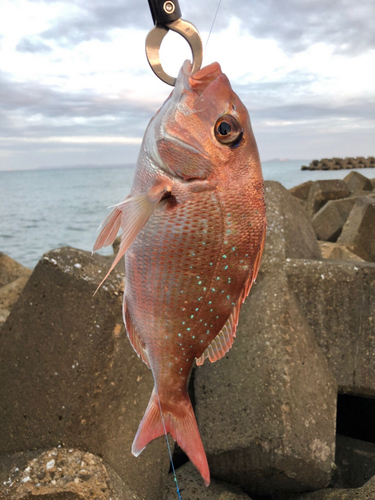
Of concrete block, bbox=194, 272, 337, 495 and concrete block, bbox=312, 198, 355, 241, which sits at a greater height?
concrete block, bbox=312, 198, 355, 241

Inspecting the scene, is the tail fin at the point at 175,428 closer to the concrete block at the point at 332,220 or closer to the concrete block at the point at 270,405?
the concrete block at the point at 270,405

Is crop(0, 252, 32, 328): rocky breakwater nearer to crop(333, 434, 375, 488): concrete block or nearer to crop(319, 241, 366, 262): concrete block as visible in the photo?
crop(333, 434, 375, 488): concrete block

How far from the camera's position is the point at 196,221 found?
1.38m

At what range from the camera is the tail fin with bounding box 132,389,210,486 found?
1.47m

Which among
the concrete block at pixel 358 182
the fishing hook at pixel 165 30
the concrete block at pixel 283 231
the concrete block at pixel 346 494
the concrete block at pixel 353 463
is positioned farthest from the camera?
the concrete block at pixel 358 182

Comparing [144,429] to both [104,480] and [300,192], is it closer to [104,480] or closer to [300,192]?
[104,480]

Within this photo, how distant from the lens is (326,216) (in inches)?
346

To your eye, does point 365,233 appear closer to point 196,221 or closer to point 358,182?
point 196,221

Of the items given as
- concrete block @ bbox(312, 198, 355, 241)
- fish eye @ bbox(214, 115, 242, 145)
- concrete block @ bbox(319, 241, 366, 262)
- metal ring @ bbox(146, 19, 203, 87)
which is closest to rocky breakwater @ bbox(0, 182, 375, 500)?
fish eye @ bbox(214, 115, 242, 145)

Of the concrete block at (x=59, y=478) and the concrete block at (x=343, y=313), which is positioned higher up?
the concrete block at (x=343, y=313)

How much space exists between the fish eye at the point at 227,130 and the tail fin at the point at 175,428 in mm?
976

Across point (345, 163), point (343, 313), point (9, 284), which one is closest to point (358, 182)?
point (343, 313)

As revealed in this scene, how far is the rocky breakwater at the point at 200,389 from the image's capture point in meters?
2.52

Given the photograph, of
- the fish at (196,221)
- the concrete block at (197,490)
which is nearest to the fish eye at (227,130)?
the fish at (196,221)
